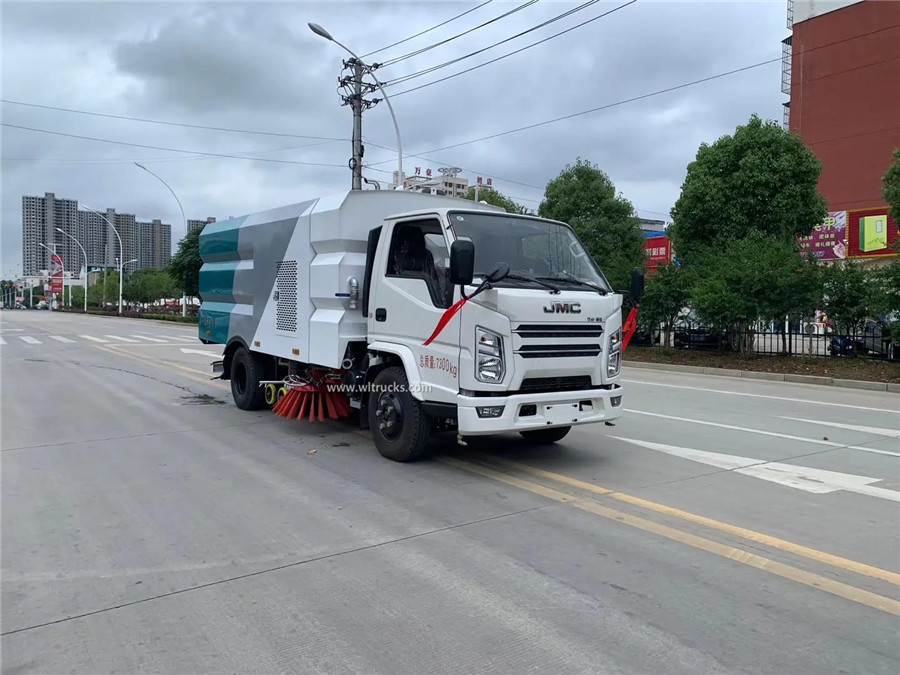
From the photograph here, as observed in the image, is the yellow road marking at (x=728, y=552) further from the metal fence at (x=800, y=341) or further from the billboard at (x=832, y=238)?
the billboard at (x=832, y=238)

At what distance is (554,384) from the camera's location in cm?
629

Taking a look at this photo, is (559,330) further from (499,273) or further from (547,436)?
(547,436)

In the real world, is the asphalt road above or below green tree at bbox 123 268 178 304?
below

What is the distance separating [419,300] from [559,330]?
141 centimetres

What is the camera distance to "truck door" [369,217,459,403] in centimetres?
621

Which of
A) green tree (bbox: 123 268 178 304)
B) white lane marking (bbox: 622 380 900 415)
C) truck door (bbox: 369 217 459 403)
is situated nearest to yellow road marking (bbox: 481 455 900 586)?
truck door (bbox: 369 217 459 403)

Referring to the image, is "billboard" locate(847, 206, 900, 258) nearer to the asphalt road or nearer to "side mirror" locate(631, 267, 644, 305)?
the asphalt road

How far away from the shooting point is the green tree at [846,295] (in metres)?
17.1

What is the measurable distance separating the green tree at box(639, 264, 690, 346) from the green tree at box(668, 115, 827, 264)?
4.97ft

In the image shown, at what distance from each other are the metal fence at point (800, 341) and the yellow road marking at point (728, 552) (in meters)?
14.2

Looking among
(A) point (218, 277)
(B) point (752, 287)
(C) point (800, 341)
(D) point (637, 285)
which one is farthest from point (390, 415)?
(C) point (800, 341)

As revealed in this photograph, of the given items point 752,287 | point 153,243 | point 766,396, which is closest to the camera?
point 766,396

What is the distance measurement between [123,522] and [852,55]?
4670 cm

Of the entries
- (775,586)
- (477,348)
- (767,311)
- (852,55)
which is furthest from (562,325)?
(852,55)
